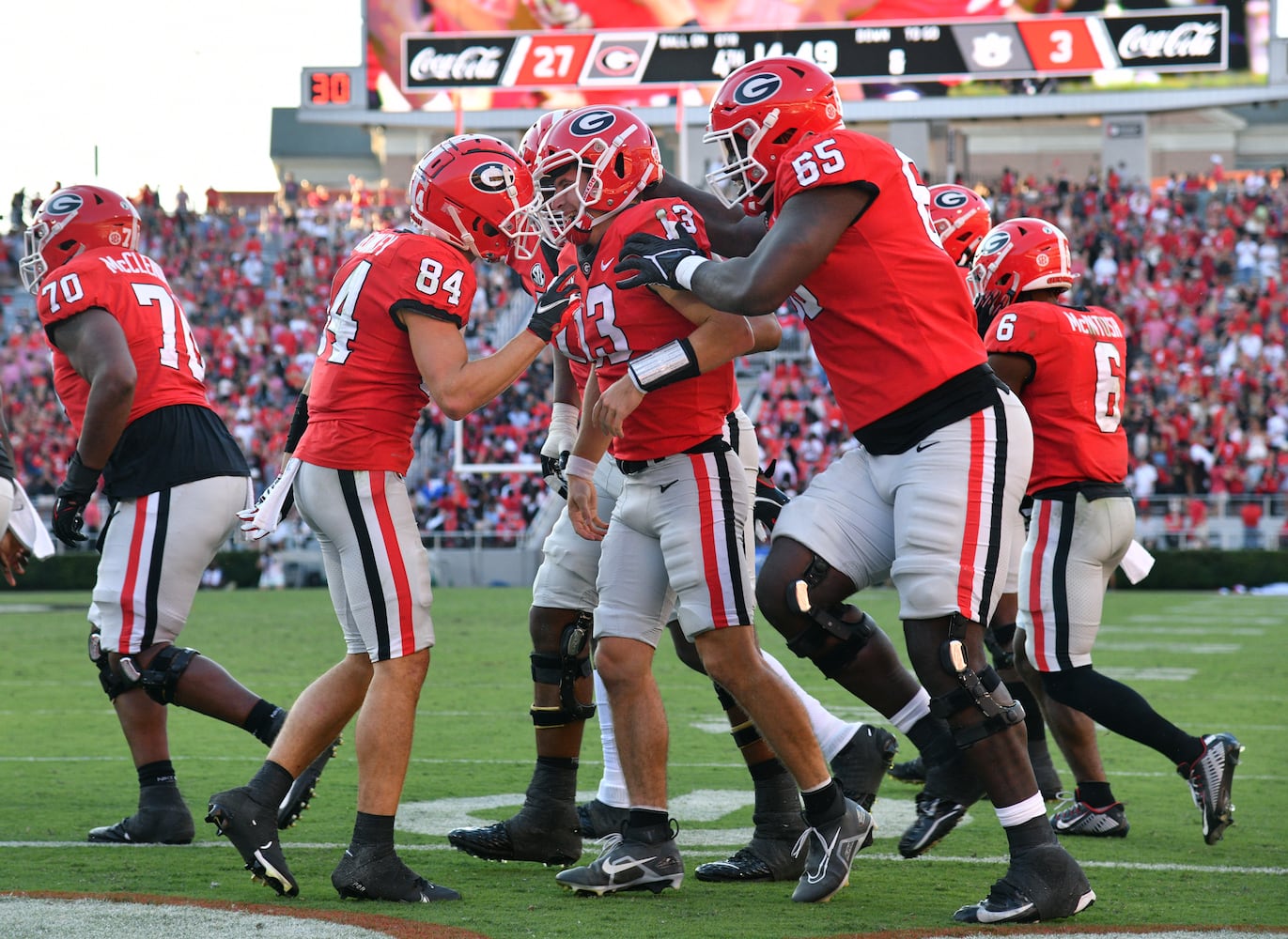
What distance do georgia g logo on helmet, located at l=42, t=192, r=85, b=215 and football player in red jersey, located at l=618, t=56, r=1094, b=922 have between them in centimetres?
226

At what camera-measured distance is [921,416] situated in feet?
13.4

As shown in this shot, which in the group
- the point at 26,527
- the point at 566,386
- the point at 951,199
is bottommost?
the point at 26,527

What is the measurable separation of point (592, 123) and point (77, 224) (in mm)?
1966

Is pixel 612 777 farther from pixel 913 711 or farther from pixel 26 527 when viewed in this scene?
pixel 26 527

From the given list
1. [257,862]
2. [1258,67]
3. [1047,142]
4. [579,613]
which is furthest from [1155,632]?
[1047,142]

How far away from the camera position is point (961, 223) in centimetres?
595

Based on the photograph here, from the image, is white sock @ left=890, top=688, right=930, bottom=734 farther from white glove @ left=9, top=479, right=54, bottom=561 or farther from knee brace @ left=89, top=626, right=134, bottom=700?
white glove @ left=9, top=479, right=54, bottom=561

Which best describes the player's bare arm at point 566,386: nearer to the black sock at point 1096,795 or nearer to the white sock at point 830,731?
the white sock at point 830,731

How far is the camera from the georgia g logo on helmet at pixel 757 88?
4309mm

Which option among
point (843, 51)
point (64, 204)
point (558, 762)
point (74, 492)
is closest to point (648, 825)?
point (558, 762)

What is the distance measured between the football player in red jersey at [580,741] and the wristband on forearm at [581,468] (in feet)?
0.99

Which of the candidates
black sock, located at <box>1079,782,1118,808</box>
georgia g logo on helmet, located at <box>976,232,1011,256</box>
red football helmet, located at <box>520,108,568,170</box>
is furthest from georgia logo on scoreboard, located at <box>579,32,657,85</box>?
black sock, located at <box>1079,782,1118,808</box>

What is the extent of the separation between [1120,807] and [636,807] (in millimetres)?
1888

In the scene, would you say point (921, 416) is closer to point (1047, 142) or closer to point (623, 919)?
point (623, 919)
